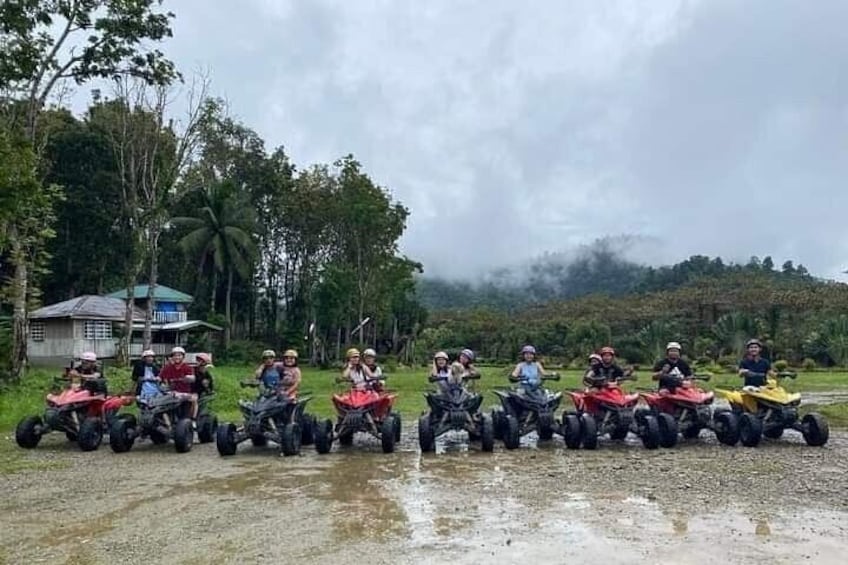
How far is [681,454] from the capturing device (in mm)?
10469

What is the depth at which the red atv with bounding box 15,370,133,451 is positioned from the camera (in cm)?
1152

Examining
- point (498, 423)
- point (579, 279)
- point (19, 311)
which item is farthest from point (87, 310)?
point (579, 279)

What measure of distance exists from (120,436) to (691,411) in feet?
25.7

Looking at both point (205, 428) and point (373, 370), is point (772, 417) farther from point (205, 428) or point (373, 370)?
point (205, 428)

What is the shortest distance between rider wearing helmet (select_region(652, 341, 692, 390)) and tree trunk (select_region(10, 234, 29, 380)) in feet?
48.3

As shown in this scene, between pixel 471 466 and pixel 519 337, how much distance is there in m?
38.4

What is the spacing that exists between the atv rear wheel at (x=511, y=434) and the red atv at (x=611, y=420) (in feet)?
2.14

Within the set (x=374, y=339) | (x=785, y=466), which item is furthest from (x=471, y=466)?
(x=374, y=339)

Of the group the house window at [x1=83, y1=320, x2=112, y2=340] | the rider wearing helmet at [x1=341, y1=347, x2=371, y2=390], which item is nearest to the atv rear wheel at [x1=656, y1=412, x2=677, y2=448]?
the rider wearing helmet at [x1=341, y1=347, x2=371, y2=390]

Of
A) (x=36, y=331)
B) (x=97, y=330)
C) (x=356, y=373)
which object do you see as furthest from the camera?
(x=97, y=330)

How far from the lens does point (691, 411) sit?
1139 centimetres

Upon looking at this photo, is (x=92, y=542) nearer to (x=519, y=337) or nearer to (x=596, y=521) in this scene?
(x=596, y=521)

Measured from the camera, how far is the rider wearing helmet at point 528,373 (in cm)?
1191

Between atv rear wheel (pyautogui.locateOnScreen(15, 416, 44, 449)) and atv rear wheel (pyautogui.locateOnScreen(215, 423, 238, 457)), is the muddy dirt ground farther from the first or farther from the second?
atv rear wheel (pyautogui.locateOnScreen(15, 416, 44, 449))
